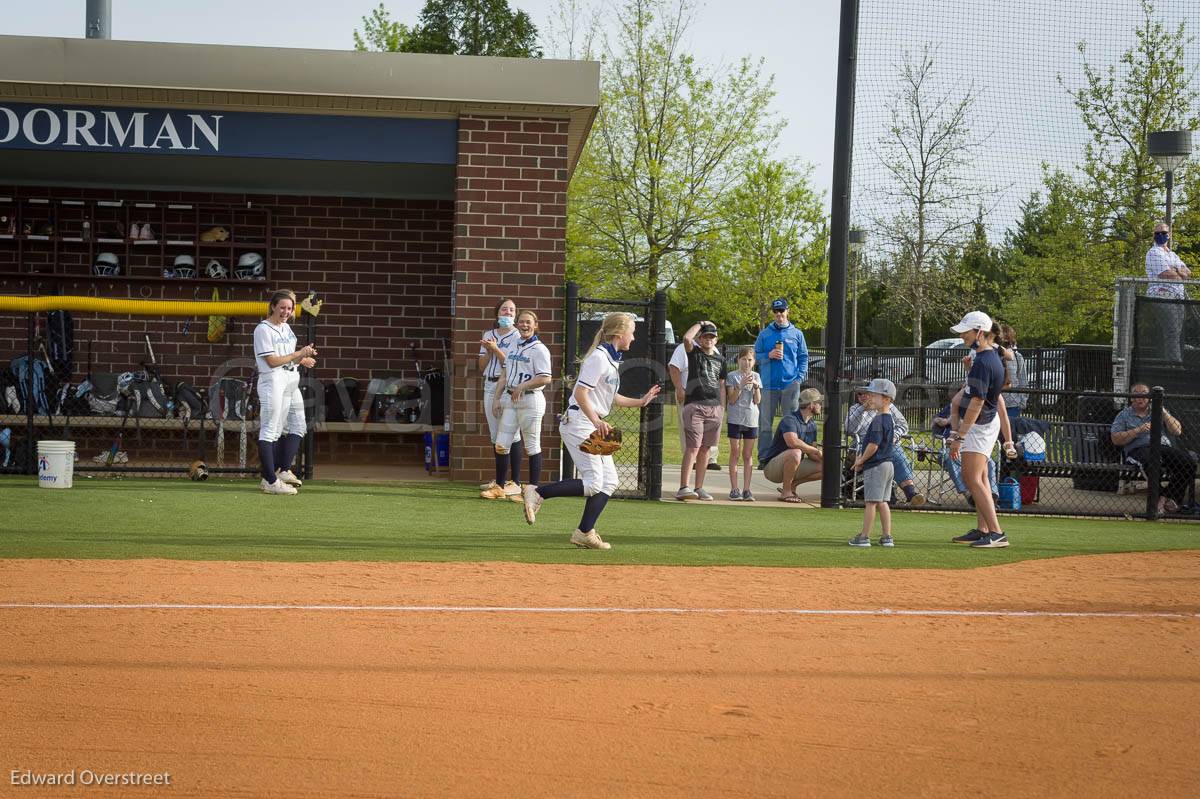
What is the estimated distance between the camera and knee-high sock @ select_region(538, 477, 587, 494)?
9.32 meters

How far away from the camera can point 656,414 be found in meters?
13.1

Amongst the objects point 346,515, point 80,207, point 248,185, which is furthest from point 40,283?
point 346,515

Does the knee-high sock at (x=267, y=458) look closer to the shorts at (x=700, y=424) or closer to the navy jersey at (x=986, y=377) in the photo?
the shorts at (x=700, y=424)

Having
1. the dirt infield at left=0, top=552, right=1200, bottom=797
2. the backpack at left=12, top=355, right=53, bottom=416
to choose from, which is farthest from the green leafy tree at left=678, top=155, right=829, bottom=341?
the dirt infield at left=0, top=552, right=1200, bottom=797

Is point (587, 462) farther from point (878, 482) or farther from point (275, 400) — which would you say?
point (275, 400)

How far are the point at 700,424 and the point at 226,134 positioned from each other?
20.8ft

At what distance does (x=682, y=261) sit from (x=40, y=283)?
803 inches

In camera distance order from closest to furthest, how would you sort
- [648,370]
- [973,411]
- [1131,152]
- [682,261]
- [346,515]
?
1. [973,411]
2. [346,515]
3. [648,370]
4. [1131,152]
5. [682,261]

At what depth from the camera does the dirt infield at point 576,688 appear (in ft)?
13.7

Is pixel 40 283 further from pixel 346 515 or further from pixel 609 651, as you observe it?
pixel 609 651

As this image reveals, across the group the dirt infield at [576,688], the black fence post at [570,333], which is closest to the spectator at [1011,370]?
the black fence post at [570,333]

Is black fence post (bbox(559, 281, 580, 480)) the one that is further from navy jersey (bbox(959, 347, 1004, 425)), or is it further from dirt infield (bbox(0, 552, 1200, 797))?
dirt infield (bbox(0, 552, 1200, 797))

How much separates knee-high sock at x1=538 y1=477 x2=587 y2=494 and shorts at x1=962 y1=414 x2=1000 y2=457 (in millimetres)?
3269

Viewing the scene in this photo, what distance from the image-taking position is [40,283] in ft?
53.1
